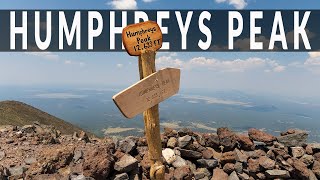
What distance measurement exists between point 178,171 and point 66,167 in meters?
3.90

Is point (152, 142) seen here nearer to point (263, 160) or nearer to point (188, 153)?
point (188, 153)

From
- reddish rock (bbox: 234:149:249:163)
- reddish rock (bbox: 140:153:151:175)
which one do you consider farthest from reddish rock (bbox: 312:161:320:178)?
reddish rock (bbox: 140:153:151:175)

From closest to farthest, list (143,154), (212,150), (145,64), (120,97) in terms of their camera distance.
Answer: (120,97), (145,64), (143,154), (212,150)

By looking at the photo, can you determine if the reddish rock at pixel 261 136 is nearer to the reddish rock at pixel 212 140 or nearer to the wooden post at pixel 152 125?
the reddish rock at pixel 212 140

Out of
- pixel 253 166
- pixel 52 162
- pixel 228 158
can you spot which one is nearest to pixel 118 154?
pixel 52 162

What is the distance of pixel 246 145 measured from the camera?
15.5 meters

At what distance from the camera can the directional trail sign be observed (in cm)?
817

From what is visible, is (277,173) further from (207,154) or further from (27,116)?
(27,116)

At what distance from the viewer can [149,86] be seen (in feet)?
28.4

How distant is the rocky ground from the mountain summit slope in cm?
2433

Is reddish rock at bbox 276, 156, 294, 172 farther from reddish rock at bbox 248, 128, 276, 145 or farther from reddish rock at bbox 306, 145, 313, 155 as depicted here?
reddish rock at bbox 306, 145, 313, 155

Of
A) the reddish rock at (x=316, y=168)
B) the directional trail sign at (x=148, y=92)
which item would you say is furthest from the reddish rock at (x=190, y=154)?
the directional trail sign at (x=148, y=92)

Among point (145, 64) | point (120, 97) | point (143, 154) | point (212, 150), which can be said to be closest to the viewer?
point (120, 97)

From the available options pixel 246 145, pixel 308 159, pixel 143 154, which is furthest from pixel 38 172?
pixel 308 159
